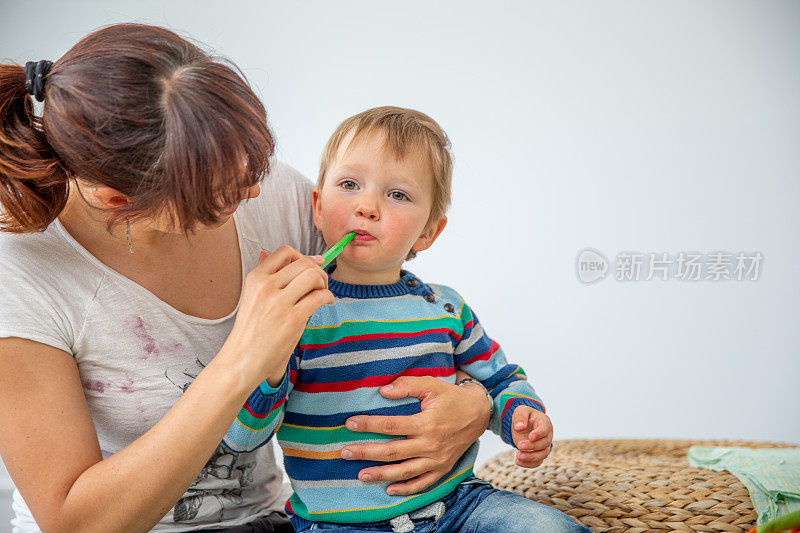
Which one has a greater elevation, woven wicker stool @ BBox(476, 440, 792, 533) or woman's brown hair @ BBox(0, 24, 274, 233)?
woman's brown hair @ BBox(0, 24, 274, 233)

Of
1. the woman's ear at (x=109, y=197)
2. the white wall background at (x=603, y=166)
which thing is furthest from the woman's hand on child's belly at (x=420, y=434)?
the white wall background at (x=603, y=166)

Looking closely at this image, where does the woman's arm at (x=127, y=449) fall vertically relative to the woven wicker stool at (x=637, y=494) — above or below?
above

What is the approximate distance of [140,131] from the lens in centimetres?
83

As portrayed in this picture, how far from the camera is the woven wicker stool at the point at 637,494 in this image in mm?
1282

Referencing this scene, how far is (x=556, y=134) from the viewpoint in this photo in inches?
104

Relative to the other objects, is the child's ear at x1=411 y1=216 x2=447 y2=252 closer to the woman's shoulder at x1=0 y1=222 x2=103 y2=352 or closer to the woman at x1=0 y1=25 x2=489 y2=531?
the woman at x1=0 y1=25 x2=489 y2=531

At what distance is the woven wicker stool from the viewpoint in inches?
50.5

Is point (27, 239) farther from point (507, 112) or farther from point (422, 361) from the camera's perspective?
point (507, 112)

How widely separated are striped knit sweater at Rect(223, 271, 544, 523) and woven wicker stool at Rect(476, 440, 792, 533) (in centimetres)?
29

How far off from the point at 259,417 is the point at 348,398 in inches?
5.9

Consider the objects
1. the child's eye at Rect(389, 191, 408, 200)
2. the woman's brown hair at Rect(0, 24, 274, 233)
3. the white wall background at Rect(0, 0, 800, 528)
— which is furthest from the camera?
the white wall background at Rect(0, 0, 800, 528)

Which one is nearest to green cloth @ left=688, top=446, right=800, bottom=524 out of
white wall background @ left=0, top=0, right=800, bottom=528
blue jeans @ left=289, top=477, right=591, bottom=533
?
blue jeans @ left=289, top=477, right=591, bottom=533

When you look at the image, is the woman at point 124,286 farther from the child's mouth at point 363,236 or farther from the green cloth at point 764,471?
the green cloth at point 764,471

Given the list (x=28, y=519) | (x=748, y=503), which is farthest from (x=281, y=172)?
(x=748, y=503)
